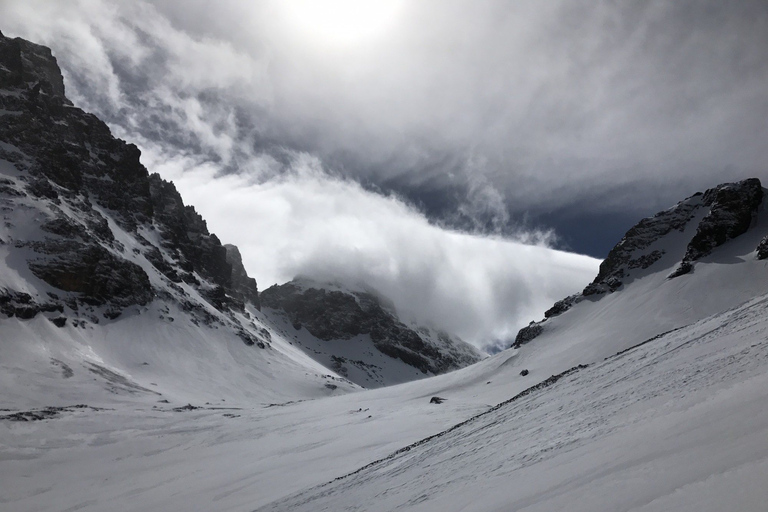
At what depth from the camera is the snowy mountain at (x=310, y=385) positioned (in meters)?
7.97

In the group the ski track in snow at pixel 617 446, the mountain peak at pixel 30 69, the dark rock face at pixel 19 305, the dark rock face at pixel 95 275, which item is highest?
the mountain peak at pixel 30 69

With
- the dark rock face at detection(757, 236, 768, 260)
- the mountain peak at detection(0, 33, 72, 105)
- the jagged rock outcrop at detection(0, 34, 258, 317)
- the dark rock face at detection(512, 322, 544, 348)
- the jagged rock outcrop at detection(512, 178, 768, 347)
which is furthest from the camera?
the mountain peak at detection(0, 33, 72, 105)

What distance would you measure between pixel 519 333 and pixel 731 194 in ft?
119

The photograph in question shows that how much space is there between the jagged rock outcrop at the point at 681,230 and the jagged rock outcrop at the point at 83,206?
273 ft

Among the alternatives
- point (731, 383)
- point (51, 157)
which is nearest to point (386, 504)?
point (731, 383)

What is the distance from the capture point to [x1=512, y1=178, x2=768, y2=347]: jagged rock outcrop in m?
55.8

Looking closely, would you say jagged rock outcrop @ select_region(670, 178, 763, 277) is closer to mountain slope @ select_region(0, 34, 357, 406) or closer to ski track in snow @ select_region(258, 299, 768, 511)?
ski track in snow @ select_region(258, 299, 768, 511)

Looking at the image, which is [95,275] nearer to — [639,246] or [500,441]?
[500,441]

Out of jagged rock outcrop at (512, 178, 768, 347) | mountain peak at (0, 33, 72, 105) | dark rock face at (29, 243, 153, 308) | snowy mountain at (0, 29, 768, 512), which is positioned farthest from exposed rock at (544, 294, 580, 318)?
mountain peak at (0, 33, 72, 105)

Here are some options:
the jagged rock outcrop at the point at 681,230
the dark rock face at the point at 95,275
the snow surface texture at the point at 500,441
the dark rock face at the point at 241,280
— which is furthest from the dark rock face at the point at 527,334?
the dark rock face at the point at 241,280

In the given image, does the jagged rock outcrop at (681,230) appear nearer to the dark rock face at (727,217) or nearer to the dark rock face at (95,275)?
the dark rock face at (727,217)

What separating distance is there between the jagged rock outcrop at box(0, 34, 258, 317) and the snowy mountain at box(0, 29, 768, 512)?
0.57 meters

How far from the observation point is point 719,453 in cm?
564

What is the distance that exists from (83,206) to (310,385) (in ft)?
226
